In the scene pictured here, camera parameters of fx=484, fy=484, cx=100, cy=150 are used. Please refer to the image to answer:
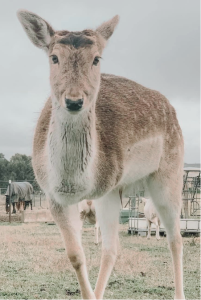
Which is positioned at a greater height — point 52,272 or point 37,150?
point 37,150

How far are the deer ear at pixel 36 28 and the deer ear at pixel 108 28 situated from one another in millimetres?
411

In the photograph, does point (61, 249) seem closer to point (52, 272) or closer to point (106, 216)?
point (52, 272)

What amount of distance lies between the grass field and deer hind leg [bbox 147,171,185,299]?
6.10ft

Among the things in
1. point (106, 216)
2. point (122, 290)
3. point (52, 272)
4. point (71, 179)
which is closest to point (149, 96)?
point (106, 216)

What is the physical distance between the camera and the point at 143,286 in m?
7.82

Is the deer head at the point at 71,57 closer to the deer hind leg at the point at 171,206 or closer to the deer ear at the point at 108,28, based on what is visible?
the deer ear at the point at 108,28

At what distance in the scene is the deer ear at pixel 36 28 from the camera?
369 centimetres

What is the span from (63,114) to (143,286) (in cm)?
501

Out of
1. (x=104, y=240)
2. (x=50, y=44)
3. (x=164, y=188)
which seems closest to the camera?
(x=50, y=44)

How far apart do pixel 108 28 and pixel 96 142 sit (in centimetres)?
93

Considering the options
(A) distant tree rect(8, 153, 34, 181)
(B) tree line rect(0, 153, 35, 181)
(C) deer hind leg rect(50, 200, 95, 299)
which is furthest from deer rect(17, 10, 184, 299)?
(B) tree line rect(0, 153, 35, 181)

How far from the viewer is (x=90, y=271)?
29.7ft

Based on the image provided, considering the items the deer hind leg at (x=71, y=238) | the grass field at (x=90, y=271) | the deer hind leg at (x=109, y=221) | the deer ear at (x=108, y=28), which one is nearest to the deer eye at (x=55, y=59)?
the deer ear at (x=108, y=28)

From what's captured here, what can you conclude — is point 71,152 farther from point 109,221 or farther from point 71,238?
point 109,221
